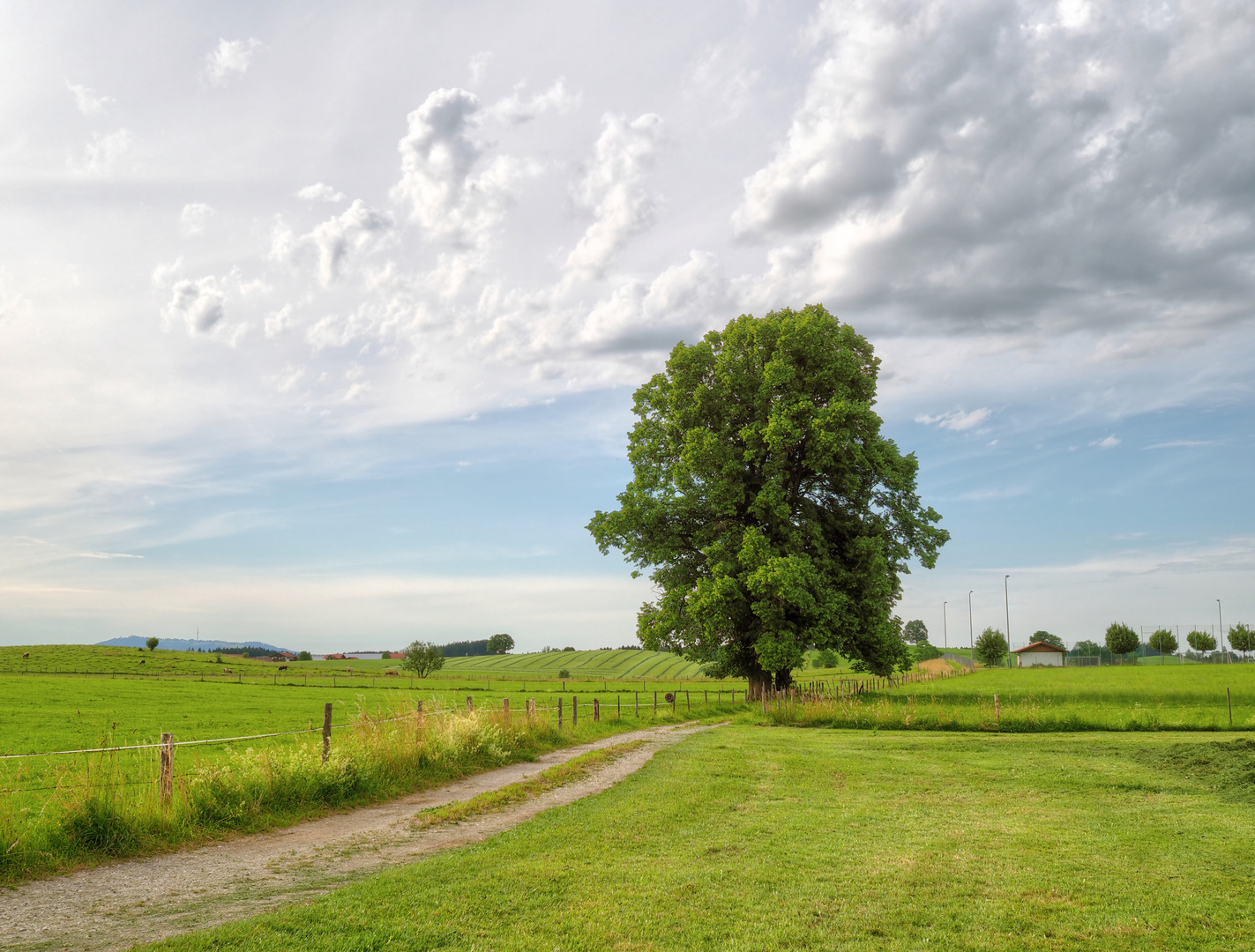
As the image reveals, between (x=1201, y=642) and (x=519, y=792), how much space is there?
135 m

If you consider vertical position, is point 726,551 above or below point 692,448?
below

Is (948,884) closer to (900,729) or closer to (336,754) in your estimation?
(336,754)

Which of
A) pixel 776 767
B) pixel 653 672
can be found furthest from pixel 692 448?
pixel 653 672

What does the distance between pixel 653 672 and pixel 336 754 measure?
113m

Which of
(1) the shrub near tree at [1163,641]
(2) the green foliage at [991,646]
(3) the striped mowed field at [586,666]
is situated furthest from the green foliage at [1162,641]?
(3) the striped mowed field at [586,666]

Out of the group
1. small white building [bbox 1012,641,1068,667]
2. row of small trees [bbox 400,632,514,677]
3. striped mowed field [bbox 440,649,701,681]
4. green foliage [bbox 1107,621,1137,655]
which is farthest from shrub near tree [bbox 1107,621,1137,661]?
row of small trees [bbox 400,632,514,677]

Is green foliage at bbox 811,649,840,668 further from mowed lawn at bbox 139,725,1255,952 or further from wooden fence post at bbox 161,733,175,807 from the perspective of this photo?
wooden fence post at bbox 161,733,175,807

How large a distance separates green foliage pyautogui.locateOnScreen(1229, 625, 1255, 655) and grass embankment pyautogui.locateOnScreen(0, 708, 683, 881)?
401 feet

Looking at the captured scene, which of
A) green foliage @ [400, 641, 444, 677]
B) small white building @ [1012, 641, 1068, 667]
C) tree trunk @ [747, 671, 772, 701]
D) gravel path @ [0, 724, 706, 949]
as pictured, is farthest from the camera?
small white building @ [1012, 641, 1068, 667]

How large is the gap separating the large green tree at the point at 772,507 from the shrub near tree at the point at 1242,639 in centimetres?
10279

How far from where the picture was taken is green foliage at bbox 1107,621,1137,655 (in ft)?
363

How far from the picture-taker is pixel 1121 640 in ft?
364

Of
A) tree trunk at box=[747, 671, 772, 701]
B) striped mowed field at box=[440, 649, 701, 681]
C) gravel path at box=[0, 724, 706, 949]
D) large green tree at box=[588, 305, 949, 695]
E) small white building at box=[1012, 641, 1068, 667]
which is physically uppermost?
large green tree at box=[588, 305, 949, 695]

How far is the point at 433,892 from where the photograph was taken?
764 centimetres
